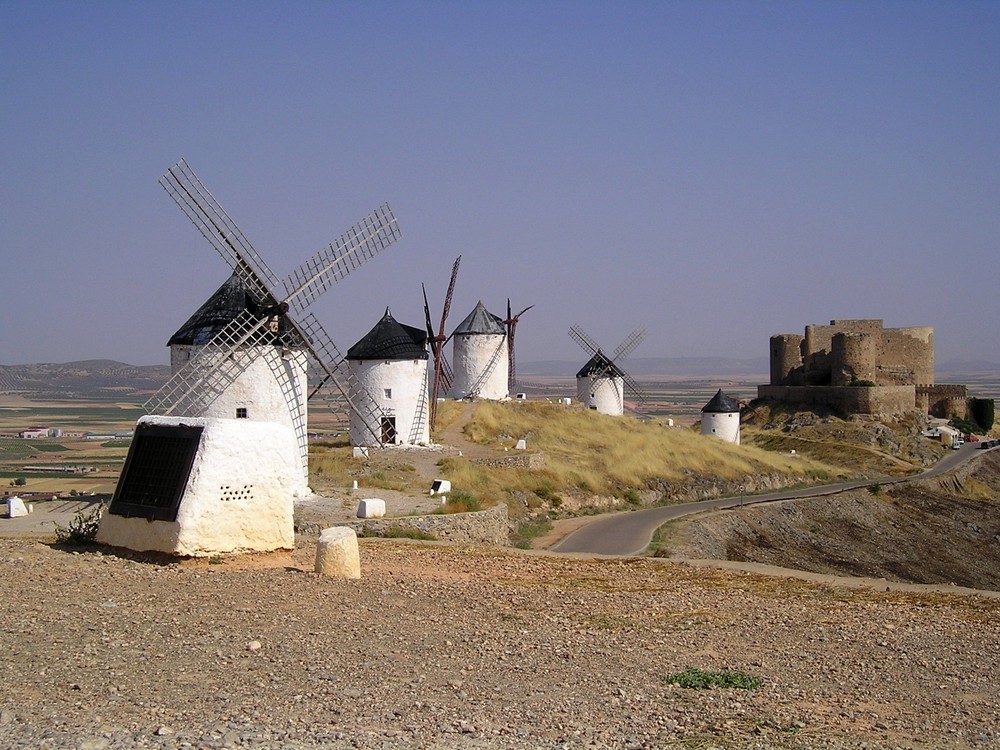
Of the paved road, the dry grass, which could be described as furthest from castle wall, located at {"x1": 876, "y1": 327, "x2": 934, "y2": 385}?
the dry grass

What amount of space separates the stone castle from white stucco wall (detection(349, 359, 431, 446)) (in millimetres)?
26040

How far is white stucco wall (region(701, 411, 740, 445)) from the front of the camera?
44.0 m

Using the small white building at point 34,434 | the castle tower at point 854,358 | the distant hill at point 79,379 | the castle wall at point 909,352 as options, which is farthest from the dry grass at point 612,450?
the distant hill at point 79,379

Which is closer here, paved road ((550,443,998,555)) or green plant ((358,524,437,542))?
green plant ((358,524,437,542))

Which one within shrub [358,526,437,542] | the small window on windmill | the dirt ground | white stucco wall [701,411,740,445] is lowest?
the dirt ground

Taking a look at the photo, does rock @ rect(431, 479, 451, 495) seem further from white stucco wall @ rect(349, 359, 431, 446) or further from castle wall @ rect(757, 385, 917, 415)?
castle wall @ rect(757, 385, 917, 415)

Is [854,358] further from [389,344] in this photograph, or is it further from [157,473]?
[157,473]

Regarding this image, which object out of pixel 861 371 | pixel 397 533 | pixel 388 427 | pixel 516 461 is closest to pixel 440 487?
pixel 397 533

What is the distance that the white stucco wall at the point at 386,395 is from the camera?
29.3 metres

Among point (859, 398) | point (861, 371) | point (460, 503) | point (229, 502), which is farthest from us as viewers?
point (861, 371)

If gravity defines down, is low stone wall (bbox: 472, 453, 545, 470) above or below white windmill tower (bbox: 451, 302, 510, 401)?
below

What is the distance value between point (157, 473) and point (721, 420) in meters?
34.8

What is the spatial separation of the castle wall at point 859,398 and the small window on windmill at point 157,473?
41.1 metres

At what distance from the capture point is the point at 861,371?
4994 centimetres
